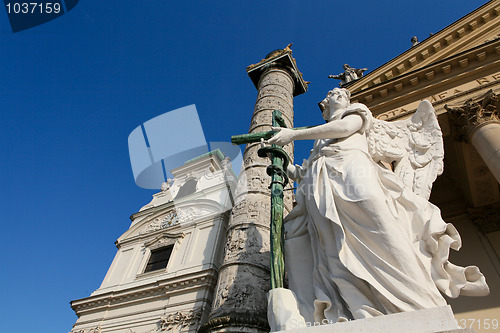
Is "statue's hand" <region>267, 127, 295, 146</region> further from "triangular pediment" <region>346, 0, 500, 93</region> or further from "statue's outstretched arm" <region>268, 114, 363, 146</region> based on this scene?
"triangular pediment" <region>346, 0, 500, 93</region>

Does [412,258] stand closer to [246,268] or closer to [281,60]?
[246,268]

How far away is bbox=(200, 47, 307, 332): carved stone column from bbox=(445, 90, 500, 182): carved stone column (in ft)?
11.0

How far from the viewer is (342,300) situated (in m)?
2.04

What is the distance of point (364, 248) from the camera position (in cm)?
204

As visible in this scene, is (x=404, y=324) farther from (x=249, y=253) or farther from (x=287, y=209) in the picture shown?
(x=287, y=209)

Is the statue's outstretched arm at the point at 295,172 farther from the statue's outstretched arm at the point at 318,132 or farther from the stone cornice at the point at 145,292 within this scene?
the stone cornice at the point at 145,292

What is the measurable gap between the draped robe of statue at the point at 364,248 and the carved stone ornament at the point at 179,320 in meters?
10.8

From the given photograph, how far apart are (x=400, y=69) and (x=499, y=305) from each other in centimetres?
682

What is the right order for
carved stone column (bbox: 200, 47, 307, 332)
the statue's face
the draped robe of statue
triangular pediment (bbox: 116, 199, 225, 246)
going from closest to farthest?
the draped robe of statue, the statue's face, carved stone column (bbox: 200, 47, 307, 332), triangular pediment (bbox: 116, 199, 225, 246)

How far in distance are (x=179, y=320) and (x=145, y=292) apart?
269cm

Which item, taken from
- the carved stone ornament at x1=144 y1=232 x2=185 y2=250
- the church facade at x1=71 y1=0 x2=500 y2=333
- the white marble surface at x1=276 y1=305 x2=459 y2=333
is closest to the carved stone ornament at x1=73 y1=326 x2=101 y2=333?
the church facade at x1=71 y1=0 x2=500 y2=333

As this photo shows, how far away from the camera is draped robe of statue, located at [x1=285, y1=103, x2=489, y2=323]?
1886 millimetres

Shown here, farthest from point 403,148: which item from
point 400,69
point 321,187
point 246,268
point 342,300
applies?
point 400,69

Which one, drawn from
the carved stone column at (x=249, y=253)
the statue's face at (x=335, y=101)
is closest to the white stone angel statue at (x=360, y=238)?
the statue's face at (x=335, y=101)
